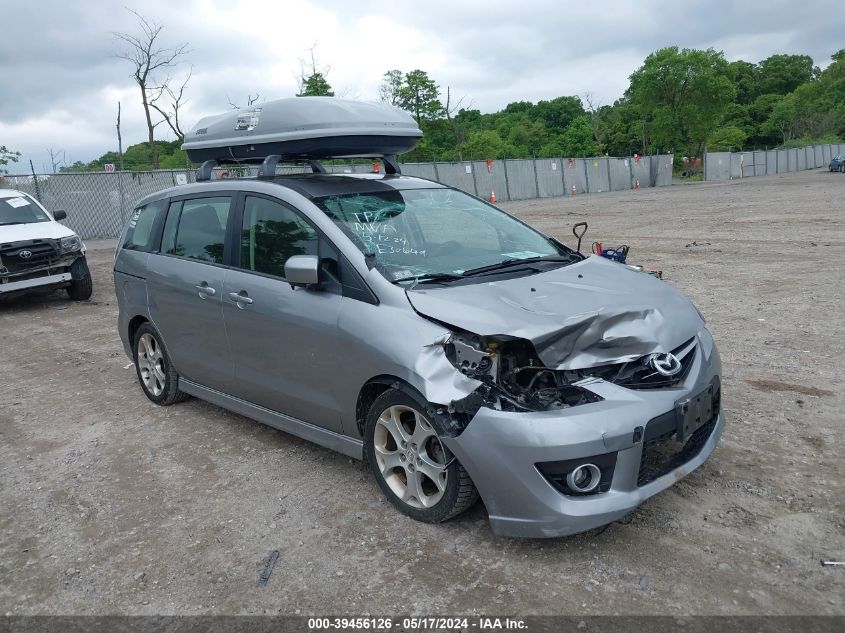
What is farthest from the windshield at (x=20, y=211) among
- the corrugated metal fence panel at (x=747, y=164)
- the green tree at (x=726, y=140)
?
the green tree at (x=726, y=140)

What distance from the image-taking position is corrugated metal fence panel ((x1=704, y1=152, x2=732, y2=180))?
5506 centimetres

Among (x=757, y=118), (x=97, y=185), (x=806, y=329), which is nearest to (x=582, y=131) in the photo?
(x=757, y=118)

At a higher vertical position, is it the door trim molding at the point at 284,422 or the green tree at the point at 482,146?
the green tree at the point at 482,146

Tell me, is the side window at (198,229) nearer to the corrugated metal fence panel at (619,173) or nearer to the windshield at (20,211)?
the windshield at (20,211)

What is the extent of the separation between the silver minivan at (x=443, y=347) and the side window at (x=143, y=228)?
52 centimetres

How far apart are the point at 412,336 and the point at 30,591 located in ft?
6.77

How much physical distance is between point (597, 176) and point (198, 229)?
41.2 m

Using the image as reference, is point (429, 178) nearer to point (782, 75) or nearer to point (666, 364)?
point (666, 364)

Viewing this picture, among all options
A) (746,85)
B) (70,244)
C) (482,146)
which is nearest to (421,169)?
(70,244)

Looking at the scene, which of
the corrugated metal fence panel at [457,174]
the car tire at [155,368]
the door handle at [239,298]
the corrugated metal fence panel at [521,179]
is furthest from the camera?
the corrugated metal fence panel at [521,179]

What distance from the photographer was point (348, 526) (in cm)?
360

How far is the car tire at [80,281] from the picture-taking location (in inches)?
423

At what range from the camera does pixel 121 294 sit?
5.76 m

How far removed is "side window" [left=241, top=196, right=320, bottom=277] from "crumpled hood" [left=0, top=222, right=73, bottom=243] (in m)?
7.19
